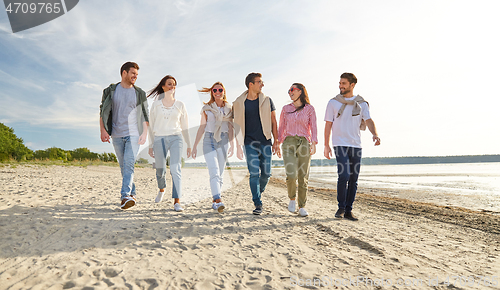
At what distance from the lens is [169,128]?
485cm

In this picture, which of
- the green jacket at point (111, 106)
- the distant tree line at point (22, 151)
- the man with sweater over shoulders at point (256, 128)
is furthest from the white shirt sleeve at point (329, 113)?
the distant tree line at point (22, 151)

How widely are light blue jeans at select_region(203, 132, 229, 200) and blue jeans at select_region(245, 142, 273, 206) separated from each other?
1.51ft

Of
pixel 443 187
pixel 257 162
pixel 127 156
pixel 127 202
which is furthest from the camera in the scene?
pixel 443 187

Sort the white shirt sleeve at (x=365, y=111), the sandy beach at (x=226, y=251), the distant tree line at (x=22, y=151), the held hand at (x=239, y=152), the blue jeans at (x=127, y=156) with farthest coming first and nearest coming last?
the distant tree line at (x=22, y=151)
the held hand at (x=239, y=152)
the white shirt sleeve at (x=365, y=111)
the blue jeans at (x=127, y=156)
the sandy beach at (x=226, y=251)

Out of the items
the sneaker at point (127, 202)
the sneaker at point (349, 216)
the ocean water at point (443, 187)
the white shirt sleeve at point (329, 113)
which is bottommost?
the ocean water at point (443, 187)

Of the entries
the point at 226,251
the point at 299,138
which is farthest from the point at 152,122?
the point at 226,251

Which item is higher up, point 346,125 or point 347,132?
point 346,125

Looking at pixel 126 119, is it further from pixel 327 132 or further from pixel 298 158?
pixel 327 132

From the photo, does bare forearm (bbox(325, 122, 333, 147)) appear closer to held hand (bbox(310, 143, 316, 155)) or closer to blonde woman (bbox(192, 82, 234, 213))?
held hand (bbox(310, 143, 316, 155))

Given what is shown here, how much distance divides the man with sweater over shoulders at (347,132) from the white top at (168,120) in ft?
9.12

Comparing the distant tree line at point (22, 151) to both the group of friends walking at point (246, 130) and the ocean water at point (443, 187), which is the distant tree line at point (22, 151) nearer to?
the ocean water at point (443, 187)

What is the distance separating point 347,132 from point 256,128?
1699 millimetres

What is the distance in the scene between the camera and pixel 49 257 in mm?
2607

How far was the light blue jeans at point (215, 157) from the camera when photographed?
15.5ft
